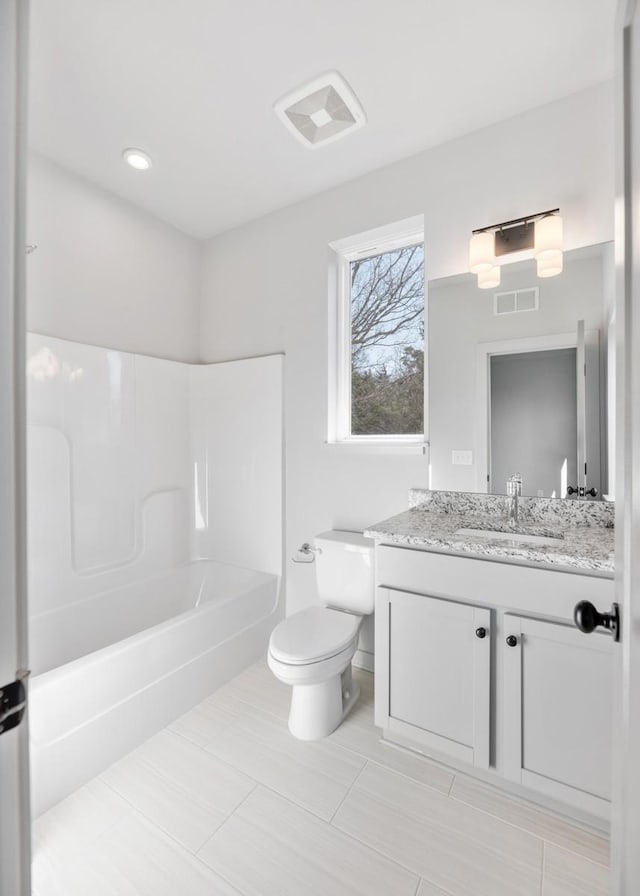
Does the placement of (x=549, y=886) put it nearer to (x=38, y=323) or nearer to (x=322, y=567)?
(x=322, y=567)

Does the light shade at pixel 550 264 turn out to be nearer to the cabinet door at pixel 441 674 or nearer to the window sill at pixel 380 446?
the window sill at pixel 380 446

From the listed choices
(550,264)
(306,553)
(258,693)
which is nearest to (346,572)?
(306,553)

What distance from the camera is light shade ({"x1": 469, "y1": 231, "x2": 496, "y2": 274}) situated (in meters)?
1.88

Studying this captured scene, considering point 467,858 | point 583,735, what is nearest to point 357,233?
point 583,735

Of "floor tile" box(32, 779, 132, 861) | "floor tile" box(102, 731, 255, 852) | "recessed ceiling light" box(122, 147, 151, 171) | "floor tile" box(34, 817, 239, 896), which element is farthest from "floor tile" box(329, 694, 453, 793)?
"recessed ceiling light" box(122, 147, 151, 171)

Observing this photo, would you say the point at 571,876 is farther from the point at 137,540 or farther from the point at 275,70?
the point at 275,70

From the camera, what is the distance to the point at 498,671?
4.60 feet

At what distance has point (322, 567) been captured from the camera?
2.16 metres

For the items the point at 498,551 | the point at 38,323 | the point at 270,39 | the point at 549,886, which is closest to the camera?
the point at 549,886

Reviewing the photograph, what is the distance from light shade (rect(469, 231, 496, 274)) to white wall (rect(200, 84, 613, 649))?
10 cm

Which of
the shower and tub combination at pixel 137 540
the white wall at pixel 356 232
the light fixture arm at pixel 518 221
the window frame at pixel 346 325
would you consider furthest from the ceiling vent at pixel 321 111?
the shower and tub combination at pixel 137 540

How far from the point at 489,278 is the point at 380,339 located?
0.69 m

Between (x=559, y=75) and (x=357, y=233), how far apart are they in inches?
40.8

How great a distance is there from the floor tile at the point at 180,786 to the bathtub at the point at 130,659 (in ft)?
0.33
